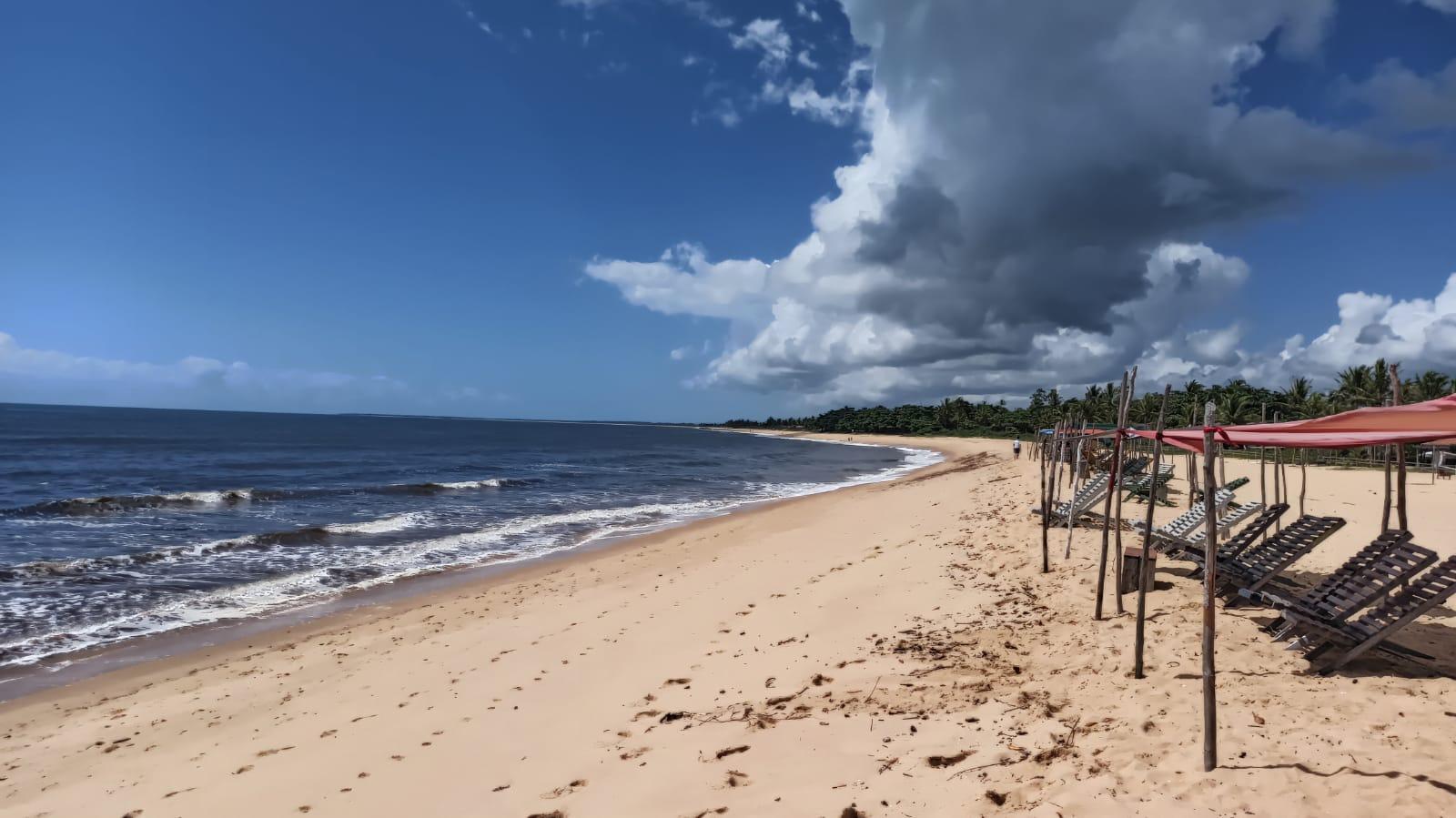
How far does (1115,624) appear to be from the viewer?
24.0 ft

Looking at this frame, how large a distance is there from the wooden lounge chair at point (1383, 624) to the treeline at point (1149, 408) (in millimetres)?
2278

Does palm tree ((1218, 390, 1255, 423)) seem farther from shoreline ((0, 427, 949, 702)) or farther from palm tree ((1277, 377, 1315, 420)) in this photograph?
shoreline ((0, 427, 949, 702))

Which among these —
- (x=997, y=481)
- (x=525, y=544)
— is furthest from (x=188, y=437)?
(x=997, y=481)

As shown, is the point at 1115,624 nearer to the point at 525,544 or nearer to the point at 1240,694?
the point at 1240,694

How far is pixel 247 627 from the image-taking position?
36.1 feet

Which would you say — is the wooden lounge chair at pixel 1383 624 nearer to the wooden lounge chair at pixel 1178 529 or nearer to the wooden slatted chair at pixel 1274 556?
the wooden slatted chair at pixel 1274 556

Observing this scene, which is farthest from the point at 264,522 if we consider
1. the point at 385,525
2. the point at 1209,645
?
the point at 1209,645

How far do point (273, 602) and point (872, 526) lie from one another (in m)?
13.0

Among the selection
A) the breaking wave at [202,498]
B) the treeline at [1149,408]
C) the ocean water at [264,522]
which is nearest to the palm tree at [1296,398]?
the treeline at [1149,408]

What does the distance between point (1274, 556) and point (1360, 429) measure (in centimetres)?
447

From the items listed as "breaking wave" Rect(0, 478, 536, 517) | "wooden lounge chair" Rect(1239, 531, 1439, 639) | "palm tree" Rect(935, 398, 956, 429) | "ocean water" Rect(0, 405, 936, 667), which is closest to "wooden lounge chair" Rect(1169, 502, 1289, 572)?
"wooden lounge chair" Rect(1239, 531, 1439, 639)

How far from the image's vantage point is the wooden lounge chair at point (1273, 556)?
781 cm

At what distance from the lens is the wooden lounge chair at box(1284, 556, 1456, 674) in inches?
221

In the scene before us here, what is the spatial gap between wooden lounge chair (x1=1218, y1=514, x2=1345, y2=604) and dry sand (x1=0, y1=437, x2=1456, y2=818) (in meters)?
0.55
